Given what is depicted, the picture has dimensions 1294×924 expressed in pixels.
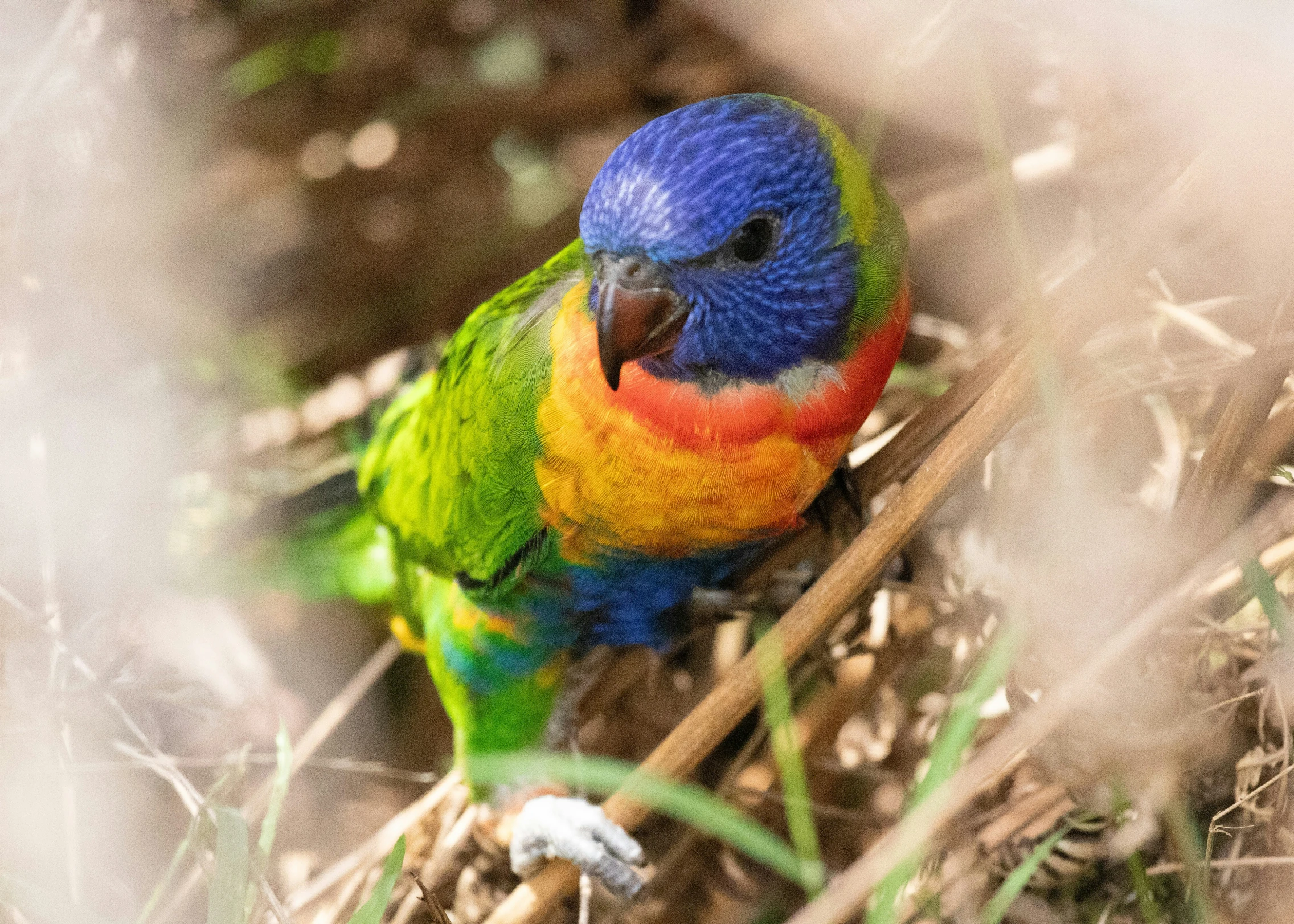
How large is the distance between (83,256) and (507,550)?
1.52 m

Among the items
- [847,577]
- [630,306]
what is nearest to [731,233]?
[630,306]

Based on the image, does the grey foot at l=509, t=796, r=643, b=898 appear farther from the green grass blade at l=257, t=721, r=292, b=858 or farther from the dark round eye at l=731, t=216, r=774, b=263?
the dark round eye at l=731, t=216, r=774, b=263

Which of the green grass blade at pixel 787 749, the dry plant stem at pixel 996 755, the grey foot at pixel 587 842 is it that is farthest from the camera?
the grey foot at pixel 587 842

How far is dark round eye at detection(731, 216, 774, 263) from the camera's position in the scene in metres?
1.27

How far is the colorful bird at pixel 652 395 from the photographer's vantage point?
1265mm

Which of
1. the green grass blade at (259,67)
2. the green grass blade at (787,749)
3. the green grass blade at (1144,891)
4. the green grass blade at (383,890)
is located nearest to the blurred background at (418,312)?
the green grass blade at (259,67)

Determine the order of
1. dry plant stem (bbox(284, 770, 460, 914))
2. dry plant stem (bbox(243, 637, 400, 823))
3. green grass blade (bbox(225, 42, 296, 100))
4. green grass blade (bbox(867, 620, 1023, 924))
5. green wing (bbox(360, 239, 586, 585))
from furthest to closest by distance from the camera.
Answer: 1. green grass blade (bbox(225, 42, 296, 100))
2. dry plant stem (bbox(243, 637, 400, 823))
3. dry plant stem (bbox(284, 770, 460, 914))
4. green wing (bbox(360, 239, 586, 585))
5. green grass blade (bbox(867, 620, 1023, 924))

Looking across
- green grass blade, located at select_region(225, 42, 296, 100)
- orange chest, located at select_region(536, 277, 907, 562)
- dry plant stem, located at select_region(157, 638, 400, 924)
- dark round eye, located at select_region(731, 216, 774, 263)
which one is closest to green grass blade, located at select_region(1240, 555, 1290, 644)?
orange chest, located at select_region(536, 277, 907, 562)

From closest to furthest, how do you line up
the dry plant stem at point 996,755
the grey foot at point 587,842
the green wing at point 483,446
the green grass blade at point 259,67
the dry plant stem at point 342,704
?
the dry plant stem at point 996,755 < the green wing at point 483,446 < the grey foot at point 587,842 < the dry plant stem at point 342,704 < the green grass blade at point 259,67

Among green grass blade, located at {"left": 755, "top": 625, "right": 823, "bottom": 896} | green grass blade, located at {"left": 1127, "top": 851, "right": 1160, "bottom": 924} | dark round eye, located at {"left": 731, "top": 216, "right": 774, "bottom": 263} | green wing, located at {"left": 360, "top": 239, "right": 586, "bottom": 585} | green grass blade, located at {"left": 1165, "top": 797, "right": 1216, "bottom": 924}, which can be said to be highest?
dark round eye, located at {"left": 731, "top": 216, "right": 774, "bottom": 263}

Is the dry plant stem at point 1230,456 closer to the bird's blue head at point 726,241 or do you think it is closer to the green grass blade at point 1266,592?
the green grass blade at point 1266,592

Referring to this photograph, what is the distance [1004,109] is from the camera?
2248mm

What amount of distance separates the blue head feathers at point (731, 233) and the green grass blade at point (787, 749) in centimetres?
41

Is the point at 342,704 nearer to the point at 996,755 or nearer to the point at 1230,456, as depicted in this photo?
the point at 996,755
